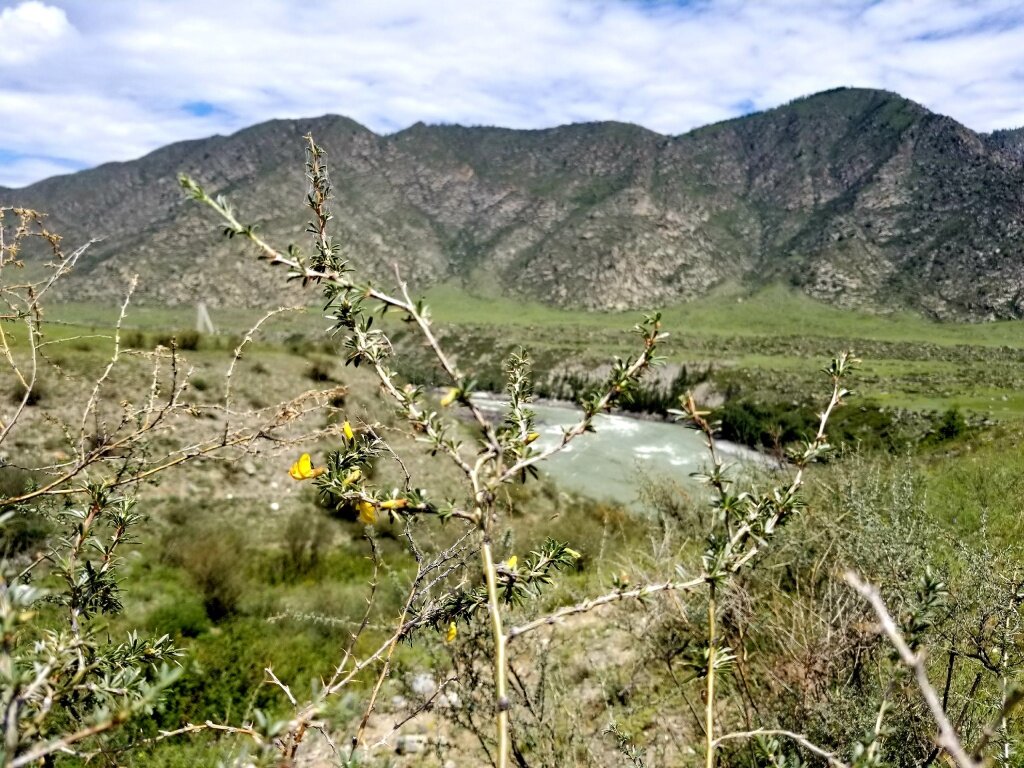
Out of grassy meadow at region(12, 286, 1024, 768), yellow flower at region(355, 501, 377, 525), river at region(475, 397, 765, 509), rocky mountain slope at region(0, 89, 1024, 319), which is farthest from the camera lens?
rocky mountain slope at region(0, 89, 1024, 319)

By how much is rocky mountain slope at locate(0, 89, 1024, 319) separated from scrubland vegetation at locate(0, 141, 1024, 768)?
255 ft

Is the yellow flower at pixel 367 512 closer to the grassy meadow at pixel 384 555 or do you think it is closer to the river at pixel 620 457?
the grassy meadow at pixel 384 555

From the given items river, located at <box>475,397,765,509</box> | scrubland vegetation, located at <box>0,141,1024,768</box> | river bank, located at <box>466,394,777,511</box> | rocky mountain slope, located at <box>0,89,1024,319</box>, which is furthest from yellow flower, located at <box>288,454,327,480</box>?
rocky mountain slope, located at <box>0,89,1024,319</box>

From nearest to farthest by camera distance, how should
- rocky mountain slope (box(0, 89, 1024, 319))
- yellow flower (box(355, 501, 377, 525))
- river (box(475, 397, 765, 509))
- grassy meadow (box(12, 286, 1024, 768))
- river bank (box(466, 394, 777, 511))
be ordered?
yellow flower (box(355, 501, 377, 525)) < grassy meadow (box(12, 286, 1024, 768)) < river bank (box(466, 394, 777, 511)) < river (box(475, 397, 765, 509)) < rocky mountain slope (box(0, 89, 1024, 319))

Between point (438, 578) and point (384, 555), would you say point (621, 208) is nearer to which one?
point (384, 555)

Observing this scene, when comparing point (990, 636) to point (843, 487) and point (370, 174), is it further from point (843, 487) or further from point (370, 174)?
point (370, 174)

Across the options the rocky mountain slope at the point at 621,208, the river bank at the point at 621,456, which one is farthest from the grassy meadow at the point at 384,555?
the rocky mountain slope at the point at 621,208

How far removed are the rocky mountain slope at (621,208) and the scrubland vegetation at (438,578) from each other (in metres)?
77.6

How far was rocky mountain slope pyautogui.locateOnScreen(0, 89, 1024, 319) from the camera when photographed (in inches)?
4183

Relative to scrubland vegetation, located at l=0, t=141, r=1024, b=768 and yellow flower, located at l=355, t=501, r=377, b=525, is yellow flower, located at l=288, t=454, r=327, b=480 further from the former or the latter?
yellow flower, located at l=355, t=501, r=377, b=525

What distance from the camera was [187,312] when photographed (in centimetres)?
9975

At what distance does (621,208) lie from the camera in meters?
136

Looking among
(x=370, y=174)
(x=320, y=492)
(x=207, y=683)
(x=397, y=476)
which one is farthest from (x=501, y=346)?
(x=370, y=174)

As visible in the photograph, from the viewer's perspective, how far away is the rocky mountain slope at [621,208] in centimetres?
10625
